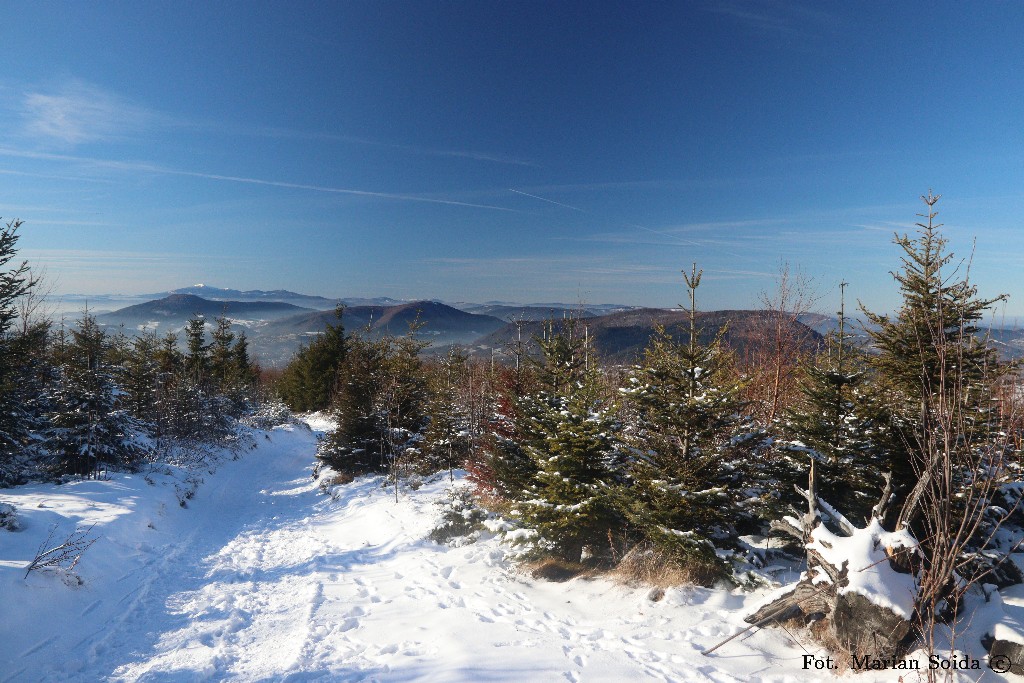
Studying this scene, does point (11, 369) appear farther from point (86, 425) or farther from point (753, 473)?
point (753, 473)

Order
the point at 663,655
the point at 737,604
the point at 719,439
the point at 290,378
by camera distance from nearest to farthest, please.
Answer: the point at 663,655 → the point at 737,604 → the point at 719,439 → the point at 290,378

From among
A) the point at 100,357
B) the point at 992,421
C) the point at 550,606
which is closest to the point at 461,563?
the point at 550,606

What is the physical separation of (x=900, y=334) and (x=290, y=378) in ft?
161

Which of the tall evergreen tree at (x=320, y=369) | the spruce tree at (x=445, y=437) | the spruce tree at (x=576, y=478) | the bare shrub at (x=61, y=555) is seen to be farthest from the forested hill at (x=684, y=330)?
the tall evergreen tree at (x=320, y=369)

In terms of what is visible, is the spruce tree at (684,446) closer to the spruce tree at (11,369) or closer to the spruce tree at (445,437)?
the spruce tree at (445,437)

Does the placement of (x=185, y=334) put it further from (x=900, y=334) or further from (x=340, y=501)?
(x=900, y=334)

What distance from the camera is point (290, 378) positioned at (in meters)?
48.5

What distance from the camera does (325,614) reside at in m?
8.09

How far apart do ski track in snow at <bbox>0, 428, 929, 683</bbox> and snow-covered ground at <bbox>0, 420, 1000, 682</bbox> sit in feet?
0.10

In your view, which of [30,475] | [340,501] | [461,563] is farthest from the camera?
[340,501]

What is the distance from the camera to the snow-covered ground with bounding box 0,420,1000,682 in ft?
20.1

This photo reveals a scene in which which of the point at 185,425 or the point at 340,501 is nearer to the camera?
the point at 340,501

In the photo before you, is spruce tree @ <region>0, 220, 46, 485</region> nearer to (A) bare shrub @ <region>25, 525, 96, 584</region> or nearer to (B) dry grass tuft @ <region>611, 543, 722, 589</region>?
(A) bare shrub @ <region>25, 525, 96, 584</region>

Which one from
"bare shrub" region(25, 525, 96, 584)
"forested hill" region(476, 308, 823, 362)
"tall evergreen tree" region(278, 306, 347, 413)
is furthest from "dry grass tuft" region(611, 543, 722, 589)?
"tall evergreen tree" region(278, 306, 347, 413)
